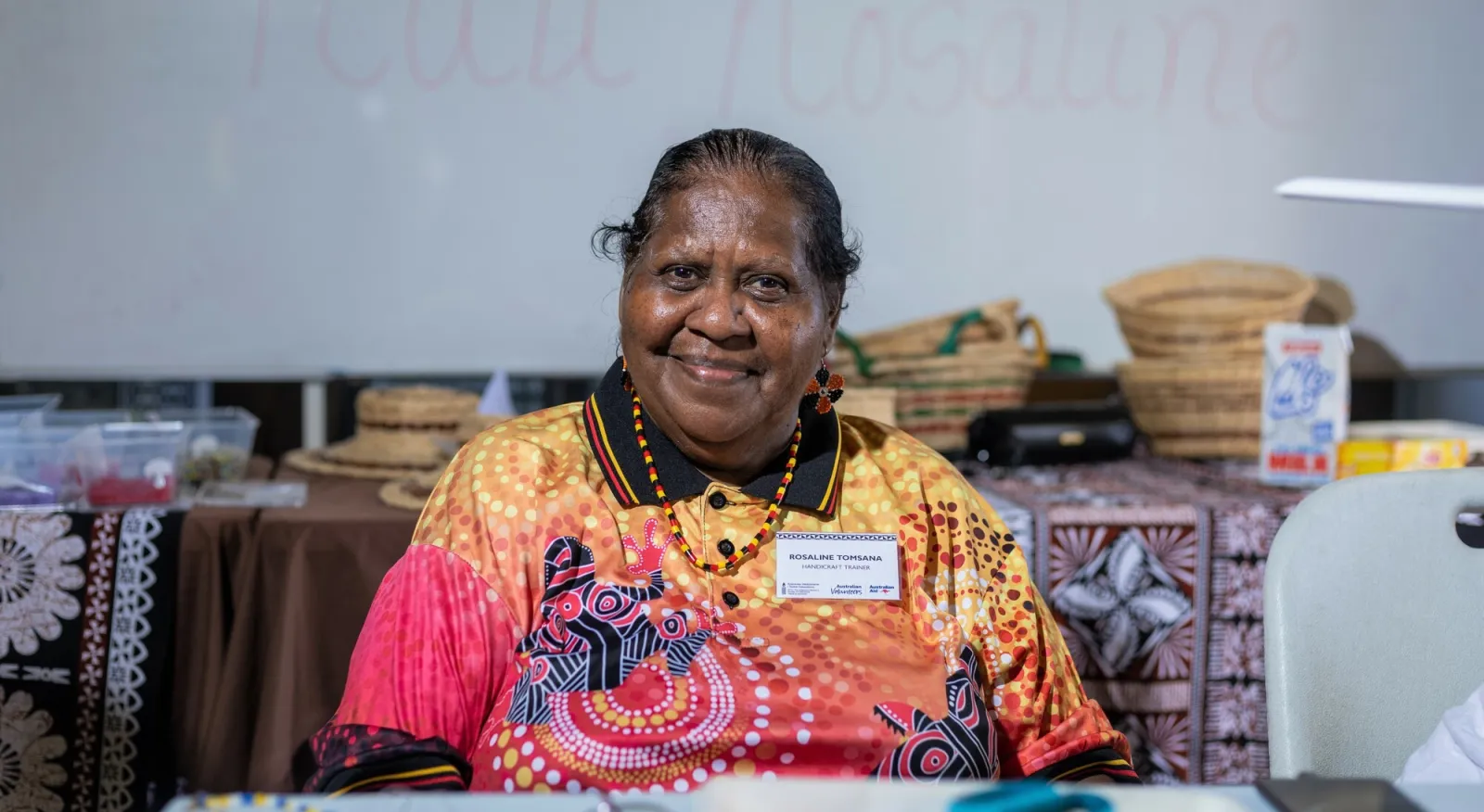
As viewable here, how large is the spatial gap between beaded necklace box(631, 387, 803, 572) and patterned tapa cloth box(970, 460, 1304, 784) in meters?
0.84

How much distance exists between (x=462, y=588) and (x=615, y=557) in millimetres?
175

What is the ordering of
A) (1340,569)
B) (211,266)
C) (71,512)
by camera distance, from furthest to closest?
(211,266) < (71,512) < (1340,569)

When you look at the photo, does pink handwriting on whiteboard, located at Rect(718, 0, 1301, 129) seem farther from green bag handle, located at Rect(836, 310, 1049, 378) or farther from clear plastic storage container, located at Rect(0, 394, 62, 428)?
clear plastic storage container, located at Rect(0, 394, 62, 428)

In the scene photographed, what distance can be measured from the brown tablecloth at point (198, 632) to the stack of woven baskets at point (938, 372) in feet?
4.45

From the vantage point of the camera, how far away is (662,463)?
1.43m

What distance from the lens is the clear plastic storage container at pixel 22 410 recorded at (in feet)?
7.16

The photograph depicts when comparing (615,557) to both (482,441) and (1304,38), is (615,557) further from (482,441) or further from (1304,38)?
(1304,38)

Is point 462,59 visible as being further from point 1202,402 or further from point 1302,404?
point 1302,404

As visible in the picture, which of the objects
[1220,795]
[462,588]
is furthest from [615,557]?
[1220,795]

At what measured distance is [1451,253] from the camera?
13.2 ft

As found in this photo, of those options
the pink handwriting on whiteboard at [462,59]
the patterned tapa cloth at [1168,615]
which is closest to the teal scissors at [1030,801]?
the patterned tapa cloth at [1168,615]

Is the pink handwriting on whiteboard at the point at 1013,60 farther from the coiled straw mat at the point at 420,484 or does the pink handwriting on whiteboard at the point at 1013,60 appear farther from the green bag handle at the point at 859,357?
the coiled straw mat at the point at 420,484

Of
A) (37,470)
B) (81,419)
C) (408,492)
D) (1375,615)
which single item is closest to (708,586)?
(1375,615)

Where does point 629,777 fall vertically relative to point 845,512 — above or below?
below
